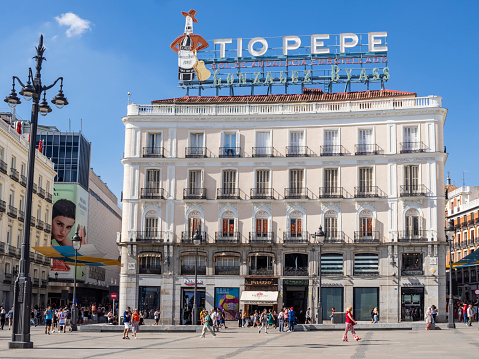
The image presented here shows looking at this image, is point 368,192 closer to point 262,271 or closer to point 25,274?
point 262,271

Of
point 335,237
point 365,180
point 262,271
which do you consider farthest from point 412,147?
point 262,271

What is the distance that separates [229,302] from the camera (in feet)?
177

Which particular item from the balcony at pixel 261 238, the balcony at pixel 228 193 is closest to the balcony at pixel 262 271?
the balcony at pixel 261 238

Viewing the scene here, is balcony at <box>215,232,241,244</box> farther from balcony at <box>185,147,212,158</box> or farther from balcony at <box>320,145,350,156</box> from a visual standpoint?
balcony at <box>320,145,350,156</box>

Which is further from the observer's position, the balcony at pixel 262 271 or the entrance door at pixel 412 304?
the balcony at pixel 262 271

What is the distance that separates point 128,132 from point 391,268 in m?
24.1

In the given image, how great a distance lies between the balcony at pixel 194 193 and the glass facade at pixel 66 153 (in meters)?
37.5

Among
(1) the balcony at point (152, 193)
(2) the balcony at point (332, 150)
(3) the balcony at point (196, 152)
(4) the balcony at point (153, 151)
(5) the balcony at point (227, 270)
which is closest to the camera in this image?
(5) the balcony at point (227, 270)

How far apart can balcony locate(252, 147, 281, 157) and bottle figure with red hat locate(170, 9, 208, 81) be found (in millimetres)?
10377

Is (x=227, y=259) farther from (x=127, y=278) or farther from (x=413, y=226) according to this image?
(x=413, y=226)

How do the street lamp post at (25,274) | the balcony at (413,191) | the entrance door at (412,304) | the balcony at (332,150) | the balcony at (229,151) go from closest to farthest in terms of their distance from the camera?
1. the street lamp post at (25,274)
2. the entrance door at (412,304)
3. the balcony at (413,191)
4. the balcony at (332,150)
5. the balcony at (229,151)

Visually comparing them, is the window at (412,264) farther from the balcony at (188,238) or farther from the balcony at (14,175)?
the balcony at (14,175)

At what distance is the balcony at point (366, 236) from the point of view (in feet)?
174

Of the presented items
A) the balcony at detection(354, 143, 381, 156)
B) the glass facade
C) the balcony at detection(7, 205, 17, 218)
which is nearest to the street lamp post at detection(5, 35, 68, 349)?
the balcony at detection(354, 143, 381, 156)
